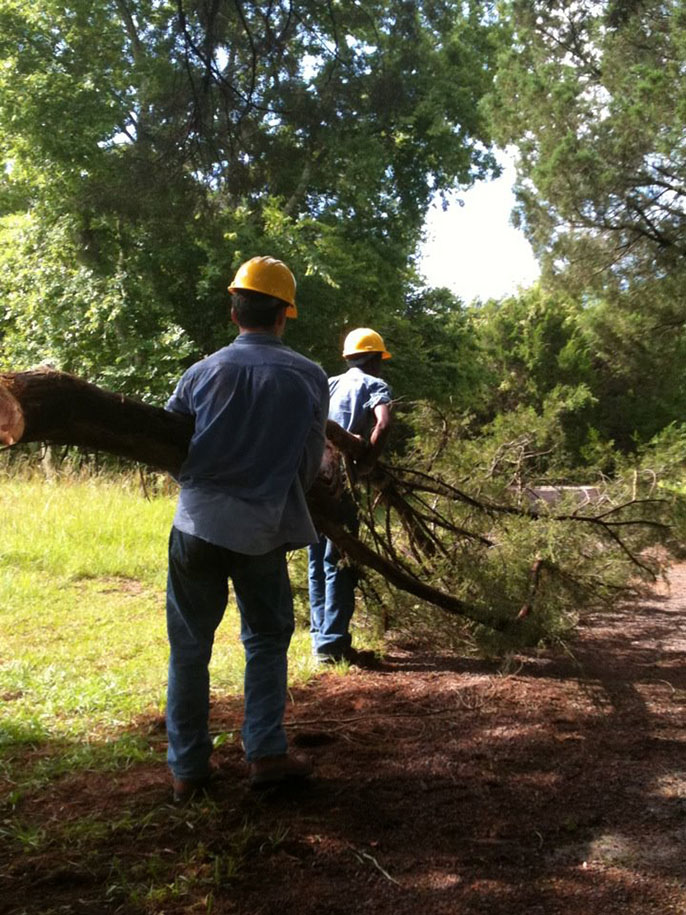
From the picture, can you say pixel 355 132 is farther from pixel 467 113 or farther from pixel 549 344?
pixel 549 344

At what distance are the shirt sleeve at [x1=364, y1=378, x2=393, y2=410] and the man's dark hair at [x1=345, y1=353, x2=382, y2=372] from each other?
258 mm

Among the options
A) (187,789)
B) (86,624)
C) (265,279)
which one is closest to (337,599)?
(86,624)

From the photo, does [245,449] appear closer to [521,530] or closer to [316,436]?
[316,436]

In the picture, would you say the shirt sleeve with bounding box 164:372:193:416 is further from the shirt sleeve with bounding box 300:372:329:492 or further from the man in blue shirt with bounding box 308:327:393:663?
the man in blue shirt with bounding box 308:327:393:663

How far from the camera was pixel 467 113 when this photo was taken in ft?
59.1

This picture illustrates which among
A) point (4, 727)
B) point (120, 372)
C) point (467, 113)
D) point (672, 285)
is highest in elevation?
point (467, 113)

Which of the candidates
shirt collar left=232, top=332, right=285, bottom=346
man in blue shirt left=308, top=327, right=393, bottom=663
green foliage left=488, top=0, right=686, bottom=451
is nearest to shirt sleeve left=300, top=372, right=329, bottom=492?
shirt collar left=232, top=332, right=285, bottom=346

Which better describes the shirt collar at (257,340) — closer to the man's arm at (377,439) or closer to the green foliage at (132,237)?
the man's arm at (377,439)

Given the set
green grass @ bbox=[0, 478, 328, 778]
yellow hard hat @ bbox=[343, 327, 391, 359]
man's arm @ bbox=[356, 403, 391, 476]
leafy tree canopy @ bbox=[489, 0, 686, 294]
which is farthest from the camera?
leafy tree canopy @ bbox=[489, 0, 686, 294]

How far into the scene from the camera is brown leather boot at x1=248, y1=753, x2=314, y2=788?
308cm

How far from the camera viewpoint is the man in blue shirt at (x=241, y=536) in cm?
305

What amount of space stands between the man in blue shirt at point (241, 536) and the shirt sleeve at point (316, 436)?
6 cm

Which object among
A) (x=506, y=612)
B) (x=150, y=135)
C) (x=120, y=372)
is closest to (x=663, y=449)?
(x=506, y=612)

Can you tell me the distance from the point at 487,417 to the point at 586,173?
41.9 feet
